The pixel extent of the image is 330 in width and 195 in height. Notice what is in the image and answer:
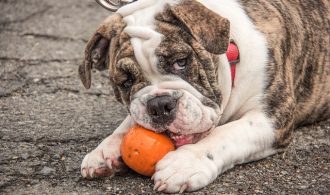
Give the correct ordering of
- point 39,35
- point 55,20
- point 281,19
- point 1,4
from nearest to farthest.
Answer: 1. point 281,19
2. point 39,35
3. point 55,20
4. point 1,4

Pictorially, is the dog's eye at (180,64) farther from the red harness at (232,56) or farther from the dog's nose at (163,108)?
the red harness at (232,56)

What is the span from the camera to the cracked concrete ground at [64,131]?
3.06m

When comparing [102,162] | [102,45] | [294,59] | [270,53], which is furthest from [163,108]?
[294,59]

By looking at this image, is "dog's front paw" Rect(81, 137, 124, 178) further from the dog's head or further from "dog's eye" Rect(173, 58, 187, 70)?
"dog's eye" Rect(173, 58, 187, 70)

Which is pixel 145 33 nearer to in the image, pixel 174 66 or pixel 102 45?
pixel 174 66

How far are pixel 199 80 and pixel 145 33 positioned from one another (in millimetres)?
307

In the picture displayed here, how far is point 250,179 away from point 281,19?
2.80ft

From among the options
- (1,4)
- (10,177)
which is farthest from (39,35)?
(10,177)

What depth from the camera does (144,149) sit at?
295cm

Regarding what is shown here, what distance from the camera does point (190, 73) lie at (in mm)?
3059

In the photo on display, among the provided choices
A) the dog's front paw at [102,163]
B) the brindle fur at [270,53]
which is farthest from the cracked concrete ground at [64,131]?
the brindle fur at [270,53]

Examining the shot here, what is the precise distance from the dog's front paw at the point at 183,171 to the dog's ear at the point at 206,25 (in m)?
0.45

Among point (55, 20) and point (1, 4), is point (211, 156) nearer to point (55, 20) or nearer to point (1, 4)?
point (55, 20)

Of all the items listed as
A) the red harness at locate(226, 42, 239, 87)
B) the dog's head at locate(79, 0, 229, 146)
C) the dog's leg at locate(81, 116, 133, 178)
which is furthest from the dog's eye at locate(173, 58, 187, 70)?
the dog's leg at locate(81, 116, 133, 178)
